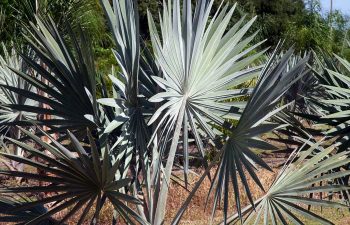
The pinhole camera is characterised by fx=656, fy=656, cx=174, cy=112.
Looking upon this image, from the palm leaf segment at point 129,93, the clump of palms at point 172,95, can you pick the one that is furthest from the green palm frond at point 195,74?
the palm leaf segment at point 129,93

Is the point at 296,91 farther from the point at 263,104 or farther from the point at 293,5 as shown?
the point at 293,5

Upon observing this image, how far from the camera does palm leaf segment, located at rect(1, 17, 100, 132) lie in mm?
4406

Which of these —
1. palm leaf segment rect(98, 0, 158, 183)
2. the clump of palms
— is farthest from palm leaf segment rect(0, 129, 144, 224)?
palm leaf segment rect(98, 0, 158, 183)

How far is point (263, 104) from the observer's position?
413 cm

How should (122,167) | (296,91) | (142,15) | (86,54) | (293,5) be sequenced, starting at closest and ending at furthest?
(86,54)
(122,167)
(296,91)
(142,15)
(293,5)

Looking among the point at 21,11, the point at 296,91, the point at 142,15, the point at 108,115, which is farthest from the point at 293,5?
the point at 108,115

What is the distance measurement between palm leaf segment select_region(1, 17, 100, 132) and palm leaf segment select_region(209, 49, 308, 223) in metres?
0.98

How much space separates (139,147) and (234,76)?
0.83 m

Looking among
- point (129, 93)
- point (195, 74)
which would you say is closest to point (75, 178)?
point (129, 93)

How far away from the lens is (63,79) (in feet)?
14.9

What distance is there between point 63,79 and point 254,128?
1.39 m

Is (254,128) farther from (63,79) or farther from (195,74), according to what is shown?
(63,79)

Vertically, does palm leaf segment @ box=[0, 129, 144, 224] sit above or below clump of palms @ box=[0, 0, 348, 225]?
below

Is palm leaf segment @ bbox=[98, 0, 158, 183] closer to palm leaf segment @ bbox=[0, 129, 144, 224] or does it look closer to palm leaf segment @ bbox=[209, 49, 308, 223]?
palm leaf segment @ bbox=[0, 129, 144, 224]
